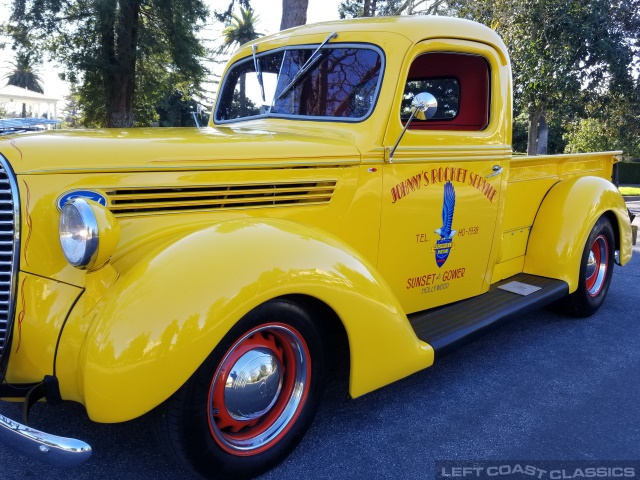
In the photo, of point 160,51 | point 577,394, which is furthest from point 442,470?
point 160,51

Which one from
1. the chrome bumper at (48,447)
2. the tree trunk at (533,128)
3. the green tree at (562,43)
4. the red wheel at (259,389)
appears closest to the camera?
the chrome bumper at (48,447)

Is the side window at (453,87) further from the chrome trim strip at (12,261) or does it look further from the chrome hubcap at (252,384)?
the chrome trim strip at (12,261)

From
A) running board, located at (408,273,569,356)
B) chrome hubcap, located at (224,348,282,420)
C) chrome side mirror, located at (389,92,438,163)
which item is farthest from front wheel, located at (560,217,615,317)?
chrome hubcap, located at (224,348,282,420)

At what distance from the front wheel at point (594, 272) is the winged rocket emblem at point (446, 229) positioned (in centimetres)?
142

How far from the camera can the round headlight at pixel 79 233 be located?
1.85 m

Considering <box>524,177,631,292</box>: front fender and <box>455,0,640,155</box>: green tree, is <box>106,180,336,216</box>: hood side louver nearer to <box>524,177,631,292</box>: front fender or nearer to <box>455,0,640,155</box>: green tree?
<box>524,177,631,292</box>: front fender

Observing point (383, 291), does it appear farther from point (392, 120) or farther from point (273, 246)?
point (392, 120)

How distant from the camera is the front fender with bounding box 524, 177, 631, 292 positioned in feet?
12.9

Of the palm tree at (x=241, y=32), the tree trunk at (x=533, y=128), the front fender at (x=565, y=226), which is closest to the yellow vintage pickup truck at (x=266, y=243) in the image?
the front fender at (x=565, y=226)

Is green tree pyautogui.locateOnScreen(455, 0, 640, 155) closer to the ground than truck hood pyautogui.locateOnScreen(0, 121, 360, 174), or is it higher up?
higher up

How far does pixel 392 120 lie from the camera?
286 cm

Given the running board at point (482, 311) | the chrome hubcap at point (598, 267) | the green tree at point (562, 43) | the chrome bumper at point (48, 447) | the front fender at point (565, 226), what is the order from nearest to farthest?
the chrome bumper at point (48, 447), the running board at point (482, 311), the front fender at point (565, 226), the chrome hubcap at point (598, 267), the green tree at point (562, 43)

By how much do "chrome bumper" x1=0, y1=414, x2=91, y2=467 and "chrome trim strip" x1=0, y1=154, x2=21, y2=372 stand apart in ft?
1.23

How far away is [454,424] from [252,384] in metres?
1.13
